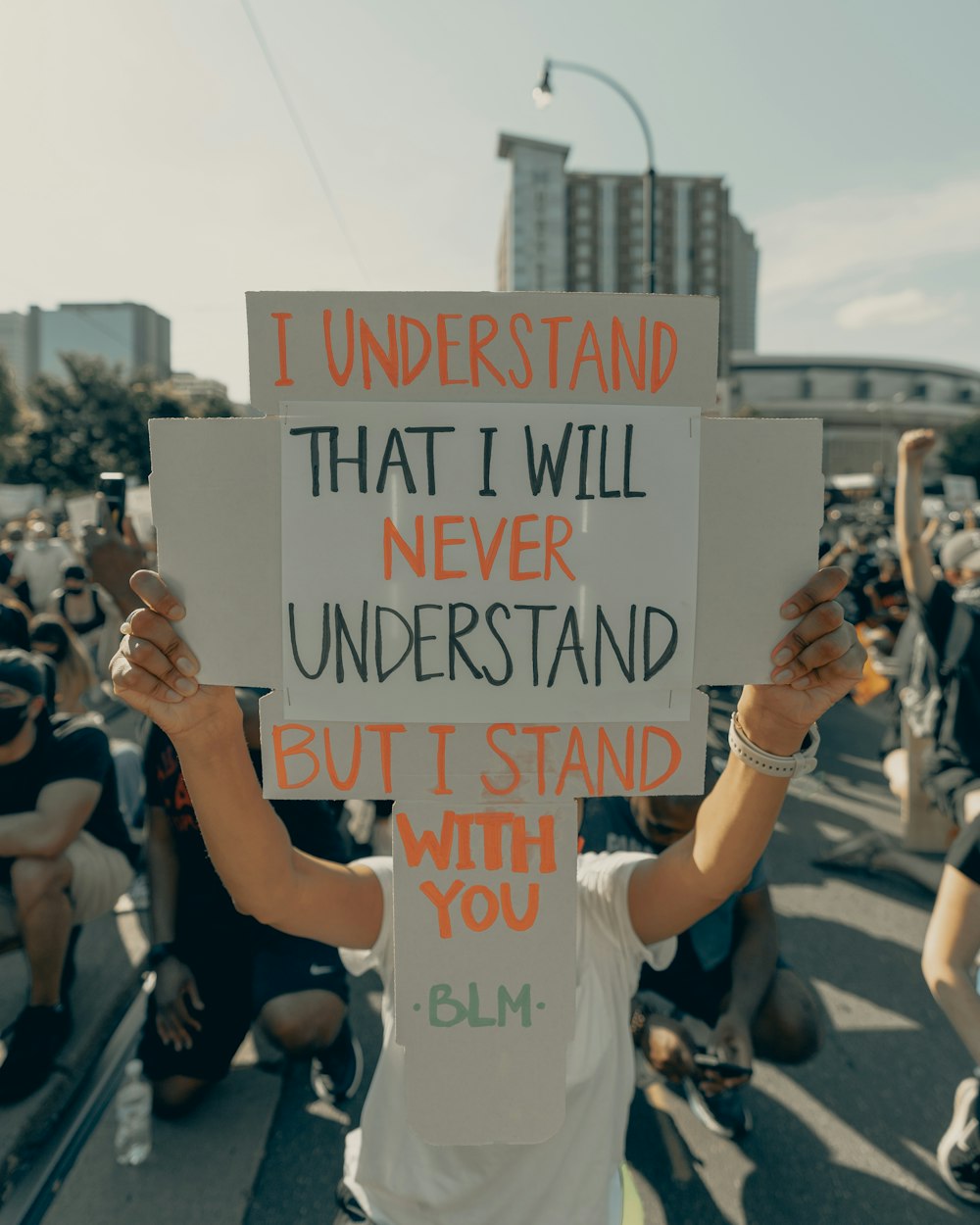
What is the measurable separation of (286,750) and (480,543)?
40 centimetres

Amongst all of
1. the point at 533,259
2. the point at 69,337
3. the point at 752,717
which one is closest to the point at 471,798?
the point at 752,717

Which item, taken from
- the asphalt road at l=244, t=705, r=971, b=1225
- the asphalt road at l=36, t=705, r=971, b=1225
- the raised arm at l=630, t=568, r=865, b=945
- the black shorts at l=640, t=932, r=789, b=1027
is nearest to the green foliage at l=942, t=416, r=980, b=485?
the asphalt road at l=244, t=705, r=971, b=1225

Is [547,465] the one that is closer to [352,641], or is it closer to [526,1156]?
[352,641]

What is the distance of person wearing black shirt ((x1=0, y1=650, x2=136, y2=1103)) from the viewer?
10.3ft

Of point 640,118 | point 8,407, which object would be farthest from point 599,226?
point 640,118

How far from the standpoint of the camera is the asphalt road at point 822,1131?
7.98ft

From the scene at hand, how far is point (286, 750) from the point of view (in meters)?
1.26

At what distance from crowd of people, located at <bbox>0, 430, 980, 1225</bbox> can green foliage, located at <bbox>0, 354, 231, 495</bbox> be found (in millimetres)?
31492

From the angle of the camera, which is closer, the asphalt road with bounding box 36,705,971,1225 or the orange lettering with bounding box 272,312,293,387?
the orange lettering with bounding box 272,312,293,387

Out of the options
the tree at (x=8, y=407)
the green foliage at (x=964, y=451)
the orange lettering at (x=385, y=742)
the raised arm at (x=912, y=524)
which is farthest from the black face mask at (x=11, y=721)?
the green foliage at (x=964, y=451)

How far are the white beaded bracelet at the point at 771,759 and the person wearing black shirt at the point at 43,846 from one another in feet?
8.98

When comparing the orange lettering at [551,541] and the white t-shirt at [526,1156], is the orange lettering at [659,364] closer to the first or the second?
the orange lettering at [551,541]

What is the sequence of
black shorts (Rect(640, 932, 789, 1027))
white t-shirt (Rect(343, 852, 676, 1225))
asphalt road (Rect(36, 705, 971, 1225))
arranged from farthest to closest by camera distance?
black shorts (Rect(640, 932, 789, 1027)) → asphalt road (Rect(36, 705, 971, 1225)) → white t-shirt (Rect(343, 852, 676, 1225))

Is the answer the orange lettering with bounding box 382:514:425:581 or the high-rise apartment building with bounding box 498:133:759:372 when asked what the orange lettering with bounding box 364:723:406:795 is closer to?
the orange lettering with bounding box 382:514:425:581
